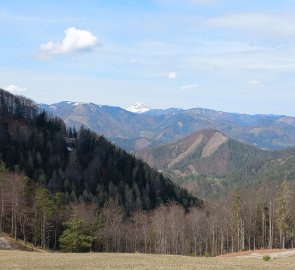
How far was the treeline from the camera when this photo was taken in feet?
354

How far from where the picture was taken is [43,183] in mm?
173125

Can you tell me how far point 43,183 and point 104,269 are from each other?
13538cm

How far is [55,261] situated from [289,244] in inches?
4257

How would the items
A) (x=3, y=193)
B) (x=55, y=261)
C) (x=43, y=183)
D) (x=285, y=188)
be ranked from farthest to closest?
(x=43, y=183) < (x=285, y=188) < (x=3, y=193) < (x=55, y=261)

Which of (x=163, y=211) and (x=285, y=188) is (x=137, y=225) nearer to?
(x=163, y=211)

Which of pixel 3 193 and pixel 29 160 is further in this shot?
pixel 29 160

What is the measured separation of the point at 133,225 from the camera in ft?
477

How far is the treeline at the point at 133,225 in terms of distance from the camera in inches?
4245

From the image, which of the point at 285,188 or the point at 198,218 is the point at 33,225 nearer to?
the point at 198,218

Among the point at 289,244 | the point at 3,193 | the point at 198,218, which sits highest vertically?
the point at 3,193

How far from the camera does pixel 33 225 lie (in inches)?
4382

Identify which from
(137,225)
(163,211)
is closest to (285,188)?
(163,211)

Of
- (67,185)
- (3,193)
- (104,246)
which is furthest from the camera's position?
(67,185)

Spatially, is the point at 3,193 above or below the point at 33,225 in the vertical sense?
above
